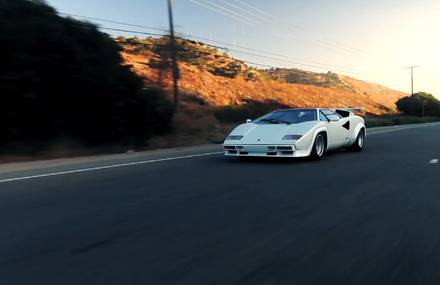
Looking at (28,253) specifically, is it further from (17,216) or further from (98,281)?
(17,216)

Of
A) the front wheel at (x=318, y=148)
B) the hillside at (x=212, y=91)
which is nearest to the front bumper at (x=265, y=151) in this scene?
the front wheel at (x=318, y=148)

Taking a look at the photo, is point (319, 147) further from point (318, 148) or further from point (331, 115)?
point (331, 115)

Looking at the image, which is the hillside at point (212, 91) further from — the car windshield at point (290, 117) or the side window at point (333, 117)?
the side window at point (333, 117)

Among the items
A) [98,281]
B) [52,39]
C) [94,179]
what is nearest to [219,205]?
[98,281]

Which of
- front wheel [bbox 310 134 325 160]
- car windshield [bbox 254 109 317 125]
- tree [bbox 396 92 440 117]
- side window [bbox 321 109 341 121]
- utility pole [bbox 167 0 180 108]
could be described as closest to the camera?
front wheel [bbox 310 134 325 160]

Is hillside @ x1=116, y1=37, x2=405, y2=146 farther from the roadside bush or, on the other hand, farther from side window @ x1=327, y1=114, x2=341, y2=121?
side window @ x1=327, y1=114, x2=341, y2=121

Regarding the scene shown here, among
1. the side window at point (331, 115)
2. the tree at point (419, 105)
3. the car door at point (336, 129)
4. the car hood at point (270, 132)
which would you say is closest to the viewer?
the car hood at point (270, 132)

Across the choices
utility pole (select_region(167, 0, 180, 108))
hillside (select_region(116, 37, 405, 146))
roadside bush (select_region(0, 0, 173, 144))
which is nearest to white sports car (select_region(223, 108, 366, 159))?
roadside bush (select_region(0, 0, 173, 144))

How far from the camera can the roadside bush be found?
12664 mm

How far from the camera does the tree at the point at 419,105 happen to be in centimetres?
8256

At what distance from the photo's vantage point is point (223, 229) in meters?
4.92

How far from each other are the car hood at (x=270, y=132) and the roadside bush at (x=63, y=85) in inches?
218

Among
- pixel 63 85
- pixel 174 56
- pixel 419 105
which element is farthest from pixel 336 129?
pixel 419 105

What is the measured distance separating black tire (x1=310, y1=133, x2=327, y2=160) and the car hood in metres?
0.36
